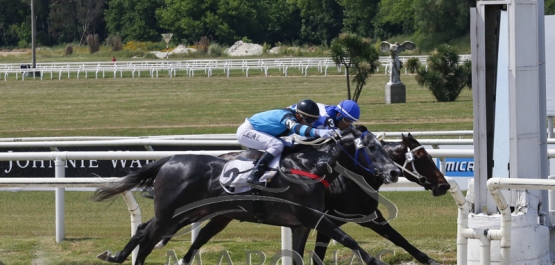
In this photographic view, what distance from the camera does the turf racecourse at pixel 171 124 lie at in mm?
6849

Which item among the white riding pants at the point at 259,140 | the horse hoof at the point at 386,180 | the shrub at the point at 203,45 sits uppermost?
the shrub at the point at 203,45

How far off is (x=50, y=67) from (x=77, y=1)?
2973 cm

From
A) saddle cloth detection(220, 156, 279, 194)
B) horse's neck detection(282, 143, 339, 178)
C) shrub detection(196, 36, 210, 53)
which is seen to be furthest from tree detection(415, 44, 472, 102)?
shrub detection(196, 36, 210, 53)

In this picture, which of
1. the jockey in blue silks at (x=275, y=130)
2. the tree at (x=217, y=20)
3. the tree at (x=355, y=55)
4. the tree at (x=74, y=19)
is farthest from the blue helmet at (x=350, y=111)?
the tree at (x=74, y=19)

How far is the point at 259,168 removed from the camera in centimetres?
589

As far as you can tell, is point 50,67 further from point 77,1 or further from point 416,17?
point 77,1

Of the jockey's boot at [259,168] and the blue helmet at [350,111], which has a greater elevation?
the blue helmet at [350,111]

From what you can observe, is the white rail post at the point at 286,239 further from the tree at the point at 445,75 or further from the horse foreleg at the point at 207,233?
the tree at the point at 445,75

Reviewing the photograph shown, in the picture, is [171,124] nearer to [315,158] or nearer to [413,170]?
[315,158]

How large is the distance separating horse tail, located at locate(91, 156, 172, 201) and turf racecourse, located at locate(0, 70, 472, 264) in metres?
0.71

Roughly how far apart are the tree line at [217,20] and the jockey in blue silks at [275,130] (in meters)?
46.8

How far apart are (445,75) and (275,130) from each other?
19372 mm

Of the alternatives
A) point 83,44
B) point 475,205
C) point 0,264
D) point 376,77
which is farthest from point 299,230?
point 83,44

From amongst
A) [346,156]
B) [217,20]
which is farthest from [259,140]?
[217,20]
